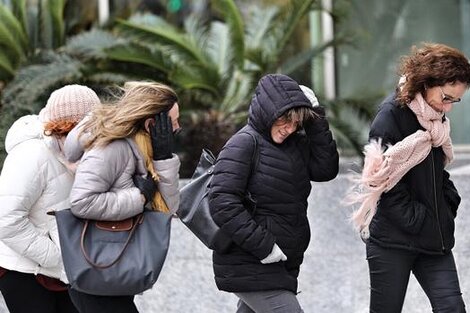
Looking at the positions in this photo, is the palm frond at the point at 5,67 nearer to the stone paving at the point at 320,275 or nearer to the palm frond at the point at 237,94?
the palm frond at the point at 237,94

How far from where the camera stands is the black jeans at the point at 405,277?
4840 mm

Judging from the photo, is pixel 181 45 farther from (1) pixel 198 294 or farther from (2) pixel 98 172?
(2) pixel 98 172

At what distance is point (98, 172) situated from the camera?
4.35 metres

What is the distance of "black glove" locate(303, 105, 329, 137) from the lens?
4.64 m

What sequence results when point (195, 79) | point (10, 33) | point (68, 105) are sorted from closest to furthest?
point (68, 105)
point (195, 79)
point (10, 33)

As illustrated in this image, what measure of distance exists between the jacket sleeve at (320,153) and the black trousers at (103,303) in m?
1.01

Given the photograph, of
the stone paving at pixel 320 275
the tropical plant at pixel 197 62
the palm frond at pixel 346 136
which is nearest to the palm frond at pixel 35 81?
the tropical plant at pixel 197 62

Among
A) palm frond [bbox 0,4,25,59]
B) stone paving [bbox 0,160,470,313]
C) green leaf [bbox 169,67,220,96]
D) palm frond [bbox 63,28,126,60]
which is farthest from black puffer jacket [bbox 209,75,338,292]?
palm frond [bbox 0,4,25,59]

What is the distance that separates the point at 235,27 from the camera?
1038cm

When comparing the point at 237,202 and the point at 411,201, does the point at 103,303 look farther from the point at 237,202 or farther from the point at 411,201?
the point at 411,201

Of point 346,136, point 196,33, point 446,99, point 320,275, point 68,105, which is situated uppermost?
point 446,99

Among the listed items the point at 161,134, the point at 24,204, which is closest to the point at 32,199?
Answer: the point at 24,204

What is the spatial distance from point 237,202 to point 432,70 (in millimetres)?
1093

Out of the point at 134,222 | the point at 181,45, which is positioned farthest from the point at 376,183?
the point at 181,45
